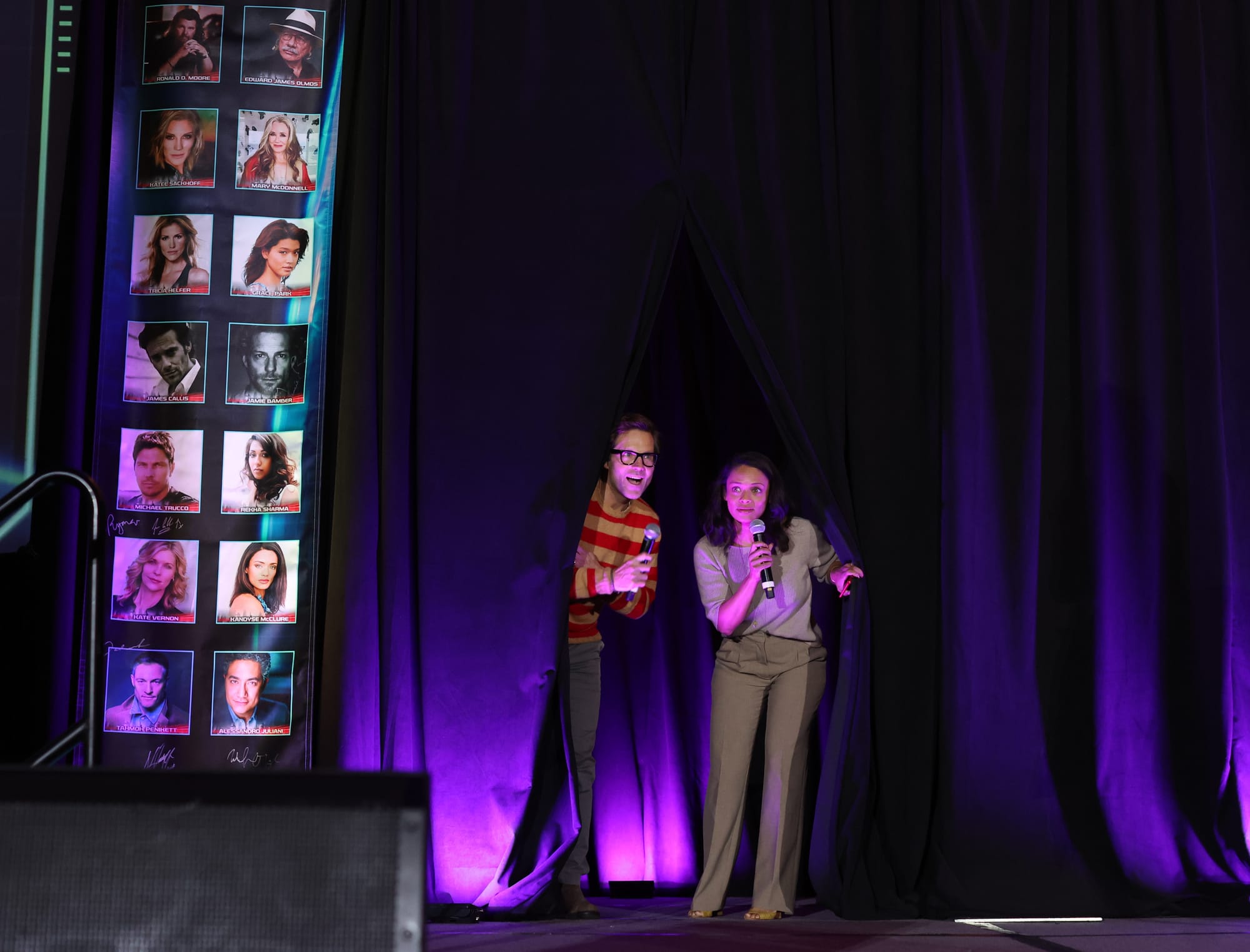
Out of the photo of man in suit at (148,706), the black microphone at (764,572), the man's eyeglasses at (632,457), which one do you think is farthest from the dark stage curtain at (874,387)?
the photo of man in suit at (148,706)

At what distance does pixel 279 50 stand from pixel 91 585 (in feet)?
7.57

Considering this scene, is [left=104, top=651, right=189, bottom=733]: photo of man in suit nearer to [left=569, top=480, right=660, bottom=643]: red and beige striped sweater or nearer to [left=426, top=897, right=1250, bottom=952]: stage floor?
[left=426, top=897, right=1250, bottom=952]: stage floor

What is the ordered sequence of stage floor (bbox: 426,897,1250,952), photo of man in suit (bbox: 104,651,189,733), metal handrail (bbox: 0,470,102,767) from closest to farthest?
1. metal handrail (bbox: 0,470,102,767)
2. stage floor (bbox: 426,897,1250,952)
3. photo of man in suit (bbox: 104,651,189,733)

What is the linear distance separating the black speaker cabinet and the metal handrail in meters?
0.90

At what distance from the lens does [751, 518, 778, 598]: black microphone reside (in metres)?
3.98

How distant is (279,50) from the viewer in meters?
4.16

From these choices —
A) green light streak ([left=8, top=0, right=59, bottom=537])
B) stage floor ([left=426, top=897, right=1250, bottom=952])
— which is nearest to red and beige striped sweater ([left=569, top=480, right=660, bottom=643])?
stage floor ([left=426, top=897, right=1250, bottom=952])

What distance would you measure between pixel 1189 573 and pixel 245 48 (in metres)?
3.89

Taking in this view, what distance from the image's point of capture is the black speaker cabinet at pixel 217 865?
1610 mm

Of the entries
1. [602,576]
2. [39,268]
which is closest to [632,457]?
[602,576]

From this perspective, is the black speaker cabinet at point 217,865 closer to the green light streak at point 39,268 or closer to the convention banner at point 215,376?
the convention banner at point 215,376

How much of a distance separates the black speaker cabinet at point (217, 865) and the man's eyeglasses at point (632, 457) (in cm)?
252

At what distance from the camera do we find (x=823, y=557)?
423cm

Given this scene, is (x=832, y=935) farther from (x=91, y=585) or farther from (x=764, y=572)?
(x=91, y=585)
